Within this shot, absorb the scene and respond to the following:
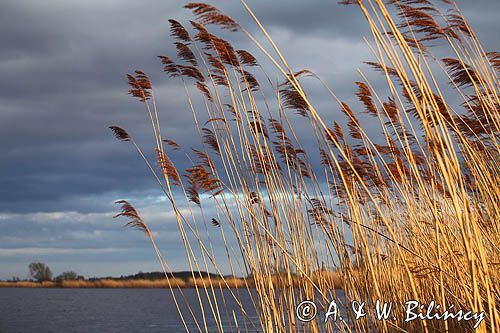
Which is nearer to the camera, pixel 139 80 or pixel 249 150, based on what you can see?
pixel 249 150

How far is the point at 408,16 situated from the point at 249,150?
3.97 feet

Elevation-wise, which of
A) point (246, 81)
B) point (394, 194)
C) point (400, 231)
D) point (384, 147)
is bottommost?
point (400, 231)

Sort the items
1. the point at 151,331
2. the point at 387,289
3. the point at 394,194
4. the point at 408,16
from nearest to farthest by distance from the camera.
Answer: the point at 408,16 < the point at 387,289 < the point at 394,194 < the point at 151,331

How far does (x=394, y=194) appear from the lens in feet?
14.3

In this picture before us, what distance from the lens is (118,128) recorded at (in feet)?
13.1

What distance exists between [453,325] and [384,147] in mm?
1520

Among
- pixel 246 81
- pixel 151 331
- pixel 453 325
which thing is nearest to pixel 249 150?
pixel 246 81

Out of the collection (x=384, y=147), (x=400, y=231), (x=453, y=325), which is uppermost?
(x=384, y=147)

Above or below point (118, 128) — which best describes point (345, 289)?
below

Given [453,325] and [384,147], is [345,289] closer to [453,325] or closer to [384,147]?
[453,325]

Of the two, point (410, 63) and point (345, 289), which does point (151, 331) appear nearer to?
point (345, 289)

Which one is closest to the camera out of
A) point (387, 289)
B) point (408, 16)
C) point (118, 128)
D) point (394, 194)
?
point (408, 16)

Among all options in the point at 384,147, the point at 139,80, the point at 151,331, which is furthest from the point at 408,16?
the point at 151,331

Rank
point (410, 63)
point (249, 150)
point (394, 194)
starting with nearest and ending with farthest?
point (410, 63) → point (249, 150) → point (394, 194)
